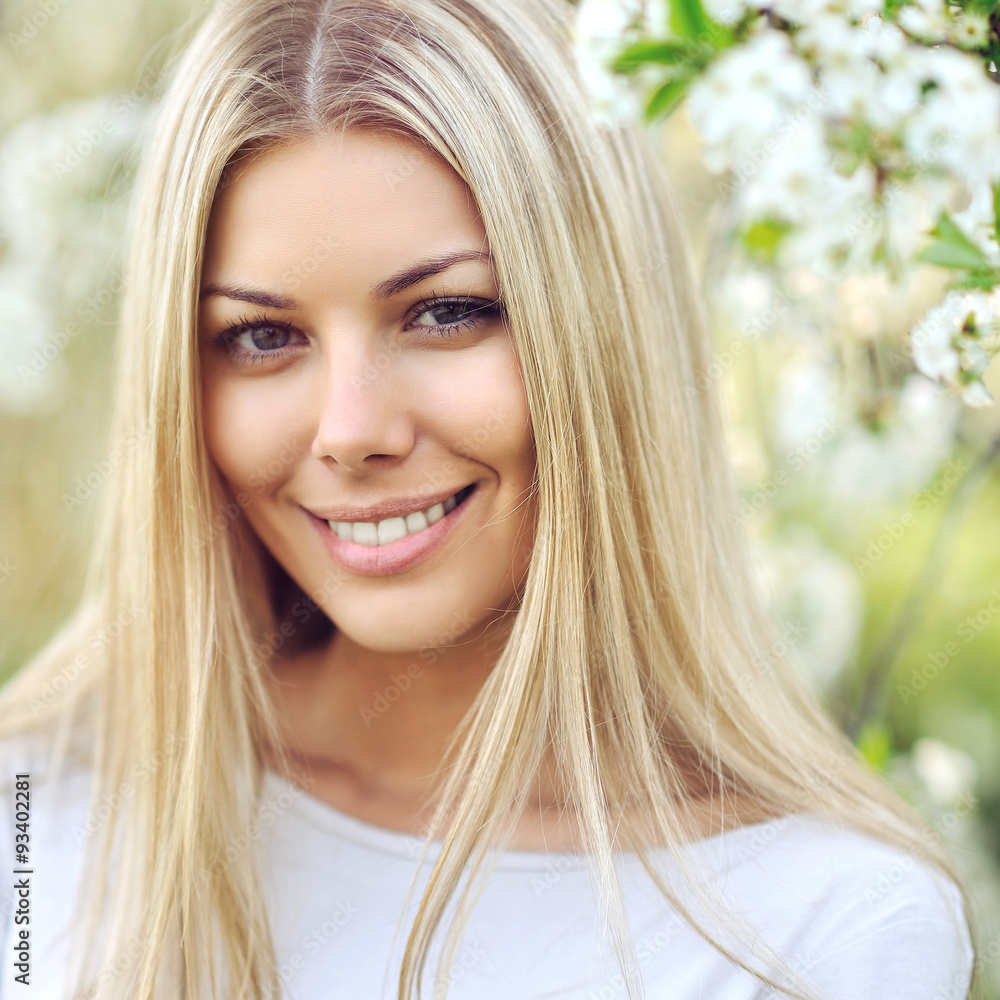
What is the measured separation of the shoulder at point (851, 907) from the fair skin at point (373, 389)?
0.38ft

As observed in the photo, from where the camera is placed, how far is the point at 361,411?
1188 millimetres

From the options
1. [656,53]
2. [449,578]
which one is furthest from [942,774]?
[656,53]

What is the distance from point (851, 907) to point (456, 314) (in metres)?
0.91

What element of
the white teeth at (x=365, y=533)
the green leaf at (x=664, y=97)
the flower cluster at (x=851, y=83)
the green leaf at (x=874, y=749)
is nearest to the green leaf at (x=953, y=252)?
the flower cluster at (x=851, y=83)

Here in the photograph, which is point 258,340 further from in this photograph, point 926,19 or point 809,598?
point 809,598

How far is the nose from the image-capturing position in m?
1.19

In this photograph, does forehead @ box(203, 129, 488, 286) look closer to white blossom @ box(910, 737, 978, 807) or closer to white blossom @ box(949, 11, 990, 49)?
white blossom @ box(949, 11, 990, 49)

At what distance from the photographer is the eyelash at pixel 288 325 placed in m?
1.23

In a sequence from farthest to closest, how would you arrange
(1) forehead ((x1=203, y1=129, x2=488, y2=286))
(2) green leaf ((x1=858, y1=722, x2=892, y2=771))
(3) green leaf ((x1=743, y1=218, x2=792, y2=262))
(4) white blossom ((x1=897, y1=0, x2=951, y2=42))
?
(2) green leaf ((x1=858, y1=722, x2=892, y2=771)) < (3) green leaf ((x1=743, y1=218, x2=792, y2=262)) < (1) forehead ((x1=203, y1=129, x2=488, y2=286)) < (4) white blossom ((x1=897, y1=0, x2=951, y2=42))

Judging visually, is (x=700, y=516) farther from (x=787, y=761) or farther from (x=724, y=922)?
(x=724, y=922)

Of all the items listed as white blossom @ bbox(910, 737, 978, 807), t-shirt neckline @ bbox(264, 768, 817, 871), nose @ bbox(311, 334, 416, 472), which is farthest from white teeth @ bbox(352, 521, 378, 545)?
white blossom @ bbox(910, 737, 978, 807)

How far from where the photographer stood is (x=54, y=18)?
7.80 feet

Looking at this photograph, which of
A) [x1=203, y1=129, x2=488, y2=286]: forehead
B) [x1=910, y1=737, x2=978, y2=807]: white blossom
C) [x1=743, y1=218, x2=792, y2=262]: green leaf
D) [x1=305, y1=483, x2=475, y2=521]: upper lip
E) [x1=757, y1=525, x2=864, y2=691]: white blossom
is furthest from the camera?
[x1=757, y1=525, x2=864, y2=691]: white blossom

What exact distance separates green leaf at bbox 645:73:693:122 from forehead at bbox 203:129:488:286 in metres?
0.26
